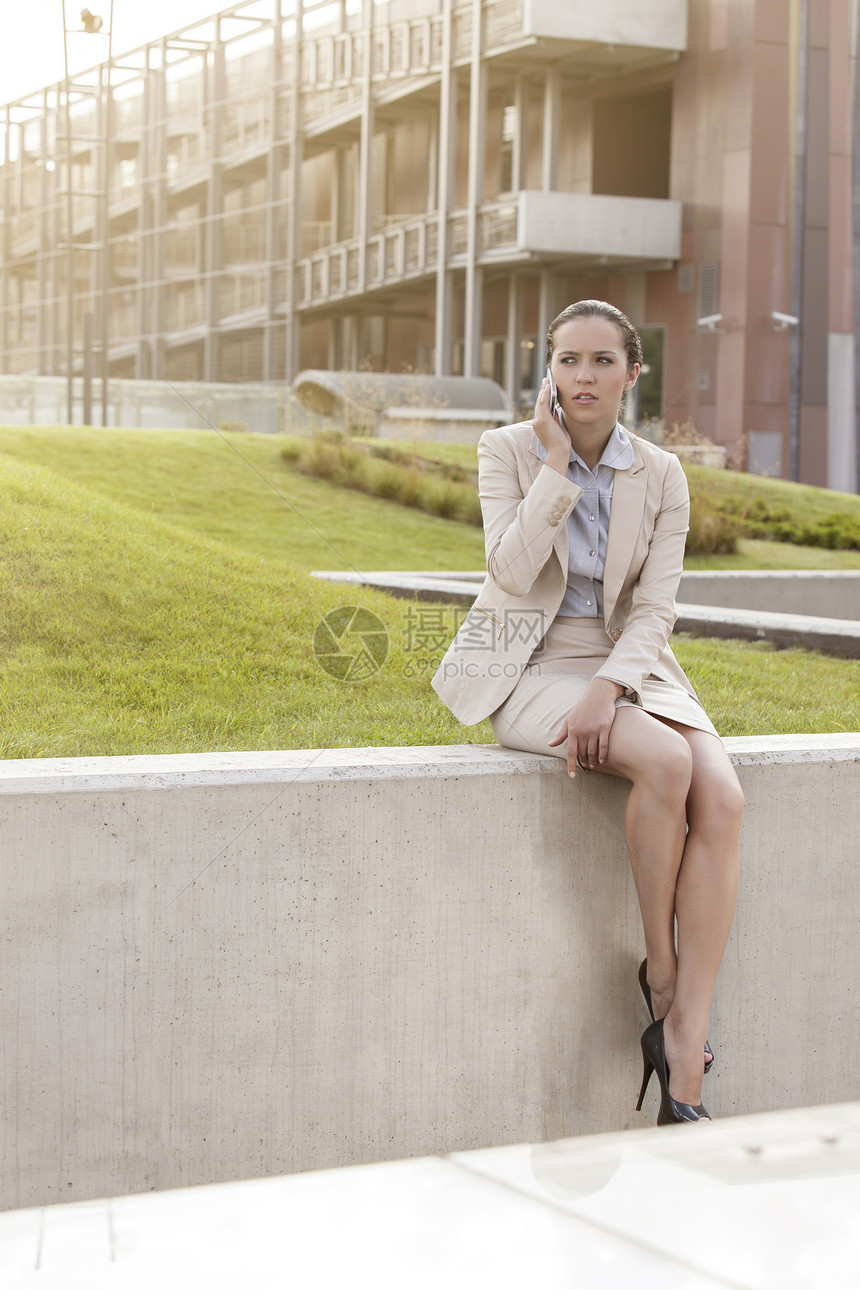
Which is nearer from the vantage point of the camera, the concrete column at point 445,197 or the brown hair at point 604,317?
the brown hair at point 604,317

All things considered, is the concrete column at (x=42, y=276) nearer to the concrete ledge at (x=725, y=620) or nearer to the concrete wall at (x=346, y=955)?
the concrete ledge at (x=725, y=620)

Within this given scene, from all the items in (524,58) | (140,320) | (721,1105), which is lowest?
(721,1105)

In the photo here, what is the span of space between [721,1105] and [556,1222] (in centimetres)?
193

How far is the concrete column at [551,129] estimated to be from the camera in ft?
65.7

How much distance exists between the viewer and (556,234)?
19.4 metres

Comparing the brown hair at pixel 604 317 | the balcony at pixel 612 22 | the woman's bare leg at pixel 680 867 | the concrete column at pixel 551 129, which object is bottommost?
the woman's bare leg at pixel 680 867

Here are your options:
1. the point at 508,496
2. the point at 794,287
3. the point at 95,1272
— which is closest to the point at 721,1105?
the point at 508,496

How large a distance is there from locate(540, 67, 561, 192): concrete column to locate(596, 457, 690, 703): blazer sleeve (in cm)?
1844

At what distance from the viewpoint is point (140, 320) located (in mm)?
28844

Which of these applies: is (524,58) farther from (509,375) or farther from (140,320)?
(140,320)

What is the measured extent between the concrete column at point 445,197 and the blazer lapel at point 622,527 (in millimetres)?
18007

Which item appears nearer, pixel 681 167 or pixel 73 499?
pixel 73 499

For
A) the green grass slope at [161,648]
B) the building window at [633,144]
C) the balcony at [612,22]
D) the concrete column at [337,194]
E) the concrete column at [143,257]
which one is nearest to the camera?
the green grass slope at [161,648]

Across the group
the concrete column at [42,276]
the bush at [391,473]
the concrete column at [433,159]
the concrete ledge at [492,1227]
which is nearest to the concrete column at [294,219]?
the concrete column at [433,159]
